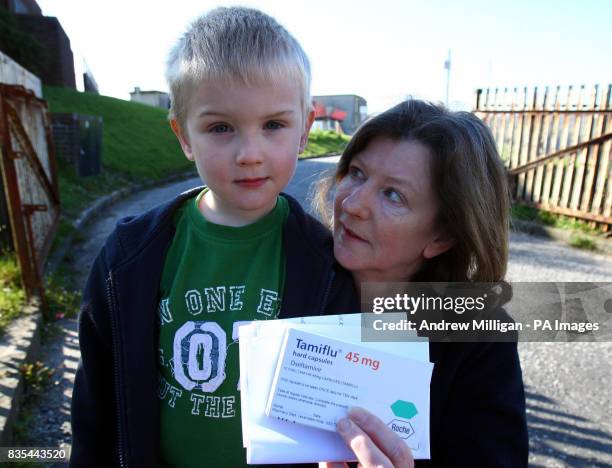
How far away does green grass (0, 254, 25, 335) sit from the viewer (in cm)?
394

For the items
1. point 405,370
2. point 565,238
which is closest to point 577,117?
point 565,238

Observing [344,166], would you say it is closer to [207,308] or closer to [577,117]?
[207,308]

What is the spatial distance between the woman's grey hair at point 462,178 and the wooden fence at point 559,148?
23.3ft

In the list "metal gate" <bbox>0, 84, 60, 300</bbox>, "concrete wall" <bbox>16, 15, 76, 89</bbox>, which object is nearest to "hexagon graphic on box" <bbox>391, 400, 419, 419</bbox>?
"metal gate" <bbox>0, 84, 60, 300</bbox>

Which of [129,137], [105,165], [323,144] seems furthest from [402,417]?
[323,144]

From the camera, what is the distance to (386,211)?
1.49 meters

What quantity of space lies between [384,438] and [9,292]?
425cm

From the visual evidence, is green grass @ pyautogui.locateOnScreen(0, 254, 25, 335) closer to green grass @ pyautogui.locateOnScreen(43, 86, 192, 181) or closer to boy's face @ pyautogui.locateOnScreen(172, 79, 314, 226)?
boy's face @ pyautogui.locateOnScreen(172, 79, 314, 226)

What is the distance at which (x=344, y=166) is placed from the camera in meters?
1.75

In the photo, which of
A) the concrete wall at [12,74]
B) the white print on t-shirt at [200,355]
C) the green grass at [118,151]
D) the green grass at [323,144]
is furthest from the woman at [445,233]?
the green grass at [323,144]

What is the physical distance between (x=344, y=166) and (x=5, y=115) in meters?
3.43

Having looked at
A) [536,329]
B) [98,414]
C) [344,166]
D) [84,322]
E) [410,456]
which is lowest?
[536,329]

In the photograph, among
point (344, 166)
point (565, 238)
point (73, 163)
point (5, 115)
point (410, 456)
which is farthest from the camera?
point (73, 163)

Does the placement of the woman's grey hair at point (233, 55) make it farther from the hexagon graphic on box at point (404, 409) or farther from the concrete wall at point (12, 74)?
the concrete wall at point (12, 74)
